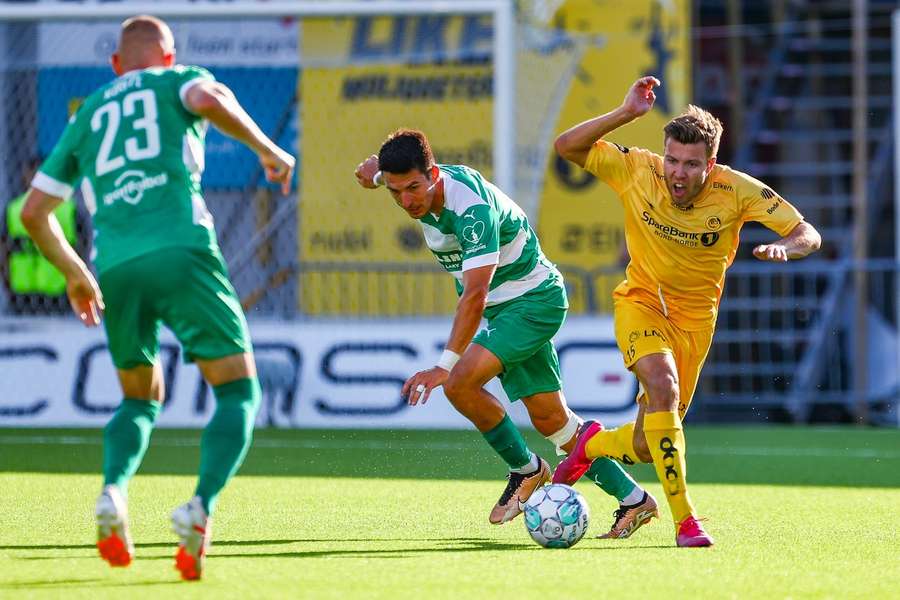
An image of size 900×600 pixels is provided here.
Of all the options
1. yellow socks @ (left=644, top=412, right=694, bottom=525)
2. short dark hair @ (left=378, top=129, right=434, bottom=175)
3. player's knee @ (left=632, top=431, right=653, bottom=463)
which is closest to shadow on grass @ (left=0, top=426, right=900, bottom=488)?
player's knee @ (left=632, top=431, right=653, bottom=463)

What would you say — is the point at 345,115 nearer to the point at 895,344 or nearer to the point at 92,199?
the point at 895,344

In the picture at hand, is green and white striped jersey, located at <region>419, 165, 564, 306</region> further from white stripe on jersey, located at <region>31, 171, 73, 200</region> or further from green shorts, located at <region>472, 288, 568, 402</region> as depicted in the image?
white stripe on jersey, located at <region>31, 171, 73, 200</region>

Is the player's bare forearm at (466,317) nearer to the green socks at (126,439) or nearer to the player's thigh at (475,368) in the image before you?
the player's thigh at (475,368)

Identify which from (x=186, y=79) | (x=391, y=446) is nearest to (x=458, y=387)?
(x=186, y=79)

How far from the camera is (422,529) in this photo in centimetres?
703

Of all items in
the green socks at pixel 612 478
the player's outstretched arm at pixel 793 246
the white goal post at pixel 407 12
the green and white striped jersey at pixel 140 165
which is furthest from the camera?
the white goal post at pixel 407 12

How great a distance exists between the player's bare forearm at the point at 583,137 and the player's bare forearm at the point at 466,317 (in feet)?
2.62

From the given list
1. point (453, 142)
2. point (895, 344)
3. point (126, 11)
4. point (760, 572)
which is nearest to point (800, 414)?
point (895, 344)

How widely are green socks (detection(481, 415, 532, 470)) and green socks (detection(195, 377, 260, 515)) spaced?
1964mm

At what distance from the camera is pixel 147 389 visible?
19.0 ft

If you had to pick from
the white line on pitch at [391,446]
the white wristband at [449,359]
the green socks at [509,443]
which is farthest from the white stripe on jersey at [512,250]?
the white line on pitch at [391,446]

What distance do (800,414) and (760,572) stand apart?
9.38 meters

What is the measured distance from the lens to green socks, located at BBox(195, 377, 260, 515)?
17.8ft

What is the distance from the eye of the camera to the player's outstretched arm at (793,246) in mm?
6285
